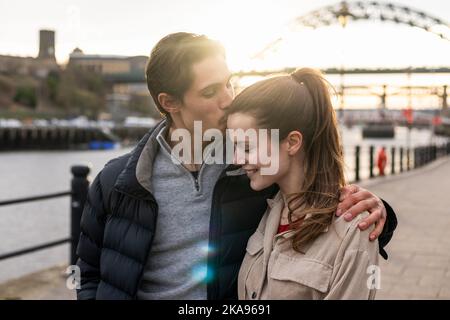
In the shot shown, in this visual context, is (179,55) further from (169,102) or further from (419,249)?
(419,249)

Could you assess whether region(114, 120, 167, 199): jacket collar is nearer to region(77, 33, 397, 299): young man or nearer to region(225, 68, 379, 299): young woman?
region(77, 33, 397, 299): young man

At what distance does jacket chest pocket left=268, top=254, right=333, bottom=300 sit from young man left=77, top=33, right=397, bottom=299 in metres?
0.29

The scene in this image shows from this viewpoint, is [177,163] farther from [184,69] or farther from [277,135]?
[277,135]

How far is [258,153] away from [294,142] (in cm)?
10

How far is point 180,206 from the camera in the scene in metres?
2.04

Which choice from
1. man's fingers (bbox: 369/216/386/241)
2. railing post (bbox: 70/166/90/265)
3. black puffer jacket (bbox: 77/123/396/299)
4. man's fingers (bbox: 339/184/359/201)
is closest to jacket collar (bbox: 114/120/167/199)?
black puffer jacket (bbox: 77/123/396/299)

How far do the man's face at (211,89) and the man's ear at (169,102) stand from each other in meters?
0.06

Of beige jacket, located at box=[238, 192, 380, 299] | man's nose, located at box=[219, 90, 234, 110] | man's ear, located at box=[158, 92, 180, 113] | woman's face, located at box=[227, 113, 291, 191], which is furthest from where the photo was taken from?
man's ear, located at box=[158, 92, 180, 113]

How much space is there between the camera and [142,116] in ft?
374

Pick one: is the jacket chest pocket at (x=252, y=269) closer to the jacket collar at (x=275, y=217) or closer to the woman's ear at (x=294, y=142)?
the jacket collar at (x=275, y=217)

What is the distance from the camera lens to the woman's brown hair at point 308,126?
171 cm

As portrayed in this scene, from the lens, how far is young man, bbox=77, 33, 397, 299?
6.48 ft

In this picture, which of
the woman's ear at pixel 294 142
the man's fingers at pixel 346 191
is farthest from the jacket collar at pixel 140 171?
the man's fingers at pixel 346 191
